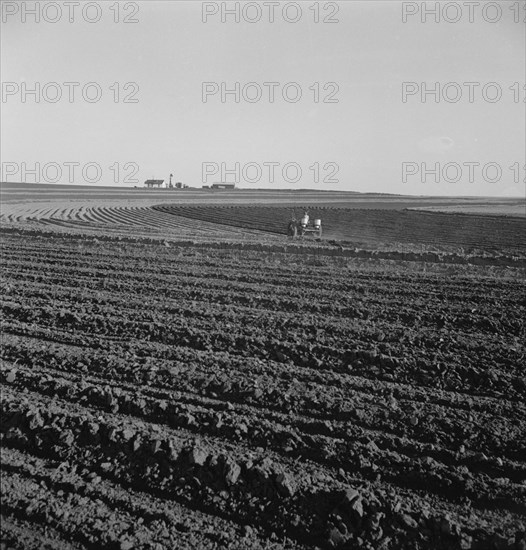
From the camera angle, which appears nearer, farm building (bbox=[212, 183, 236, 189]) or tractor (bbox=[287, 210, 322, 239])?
tractor (bbox=[287, 210, 322, 239])

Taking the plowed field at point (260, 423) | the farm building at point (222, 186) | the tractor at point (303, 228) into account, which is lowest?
the plowed field at point (260, 423)

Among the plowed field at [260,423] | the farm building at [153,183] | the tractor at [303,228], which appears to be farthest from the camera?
the farm building at [153,183]

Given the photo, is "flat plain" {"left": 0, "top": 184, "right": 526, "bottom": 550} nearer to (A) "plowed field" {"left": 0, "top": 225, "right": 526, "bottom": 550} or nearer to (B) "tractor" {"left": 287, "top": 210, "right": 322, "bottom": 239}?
(A) "plowed field" {"left": 0, "top": 225, "right": 526, "bottom": 550}

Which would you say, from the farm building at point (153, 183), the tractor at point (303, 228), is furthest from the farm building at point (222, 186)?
the tractor at point (303, 228)

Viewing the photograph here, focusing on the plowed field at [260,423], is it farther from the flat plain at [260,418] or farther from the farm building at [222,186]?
the farm building at [222,186]

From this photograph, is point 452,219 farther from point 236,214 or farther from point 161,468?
point 161,468

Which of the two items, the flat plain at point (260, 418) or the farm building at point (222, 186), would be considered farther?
the farm building at point (222, 186)

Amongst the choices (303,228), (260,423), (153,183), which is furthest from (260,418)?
(153,183)

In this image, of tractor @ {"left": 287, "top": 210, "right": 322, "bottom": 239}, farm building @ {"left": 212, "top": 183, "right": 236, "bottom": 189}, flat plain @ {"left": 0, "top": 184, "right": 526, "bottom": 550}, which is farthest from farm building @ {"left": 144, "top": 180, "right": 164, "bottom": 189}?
flat plain @ {"left": 0, "top": 184, "right": 526, "bottom": 550}
